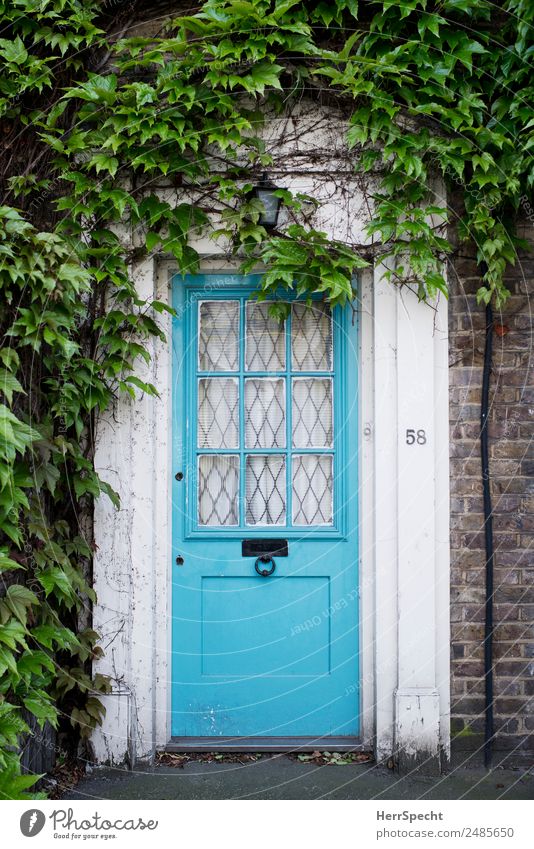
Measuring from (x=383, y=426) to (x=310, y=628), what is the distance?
3.36ft

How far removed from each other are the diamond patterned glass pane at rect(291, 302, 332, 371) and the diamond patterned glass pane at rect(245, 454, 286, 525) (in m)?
0.47

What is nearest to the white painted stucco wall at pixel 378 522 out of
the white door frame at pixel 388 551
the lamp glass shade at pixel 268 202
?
the white door frame at pixel 388 551

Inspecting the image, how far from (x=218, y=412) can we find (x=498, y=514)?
4.61 feet

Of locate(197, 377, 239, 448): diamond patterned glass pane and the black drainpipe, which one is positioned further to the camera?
locate(197, 377, 239, 448): diamond patterned glass pane

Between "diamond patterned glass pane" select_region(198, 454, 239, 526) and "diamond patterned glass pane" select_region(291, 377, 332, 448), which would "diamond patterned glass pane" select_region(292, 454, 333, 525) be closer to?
"diamond patterned glass pane" select_region(291, 377, 332, 448)

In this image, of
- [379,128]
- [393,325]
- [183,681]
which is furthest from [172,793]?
[379,128]

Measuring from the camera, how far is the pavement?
3.18 meters

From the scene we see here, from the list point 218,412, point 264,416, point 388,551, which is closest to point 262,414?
point 264,416

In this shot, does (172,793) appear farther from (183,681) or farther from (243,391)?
(243,391)

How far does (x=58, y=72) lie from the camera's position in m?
3.38

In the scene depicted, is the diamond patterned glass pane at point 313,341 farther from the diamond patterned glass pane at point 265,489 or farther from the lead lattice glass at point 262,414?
the diamond patterned glass pane at point 265,489

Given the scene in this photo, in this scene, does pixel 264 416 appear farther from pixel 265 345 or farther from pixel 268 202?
pixel 268 202

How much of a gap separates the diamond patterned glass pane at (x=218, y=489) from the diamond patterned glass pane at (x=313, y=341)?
57 cm

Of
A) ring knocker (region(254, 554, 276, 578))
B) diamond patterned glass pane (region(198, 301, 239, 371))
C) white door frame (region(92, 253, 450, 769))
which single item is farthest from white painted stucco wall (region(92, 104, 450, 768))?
ring knocker (region(254, 554, 276, 578))
